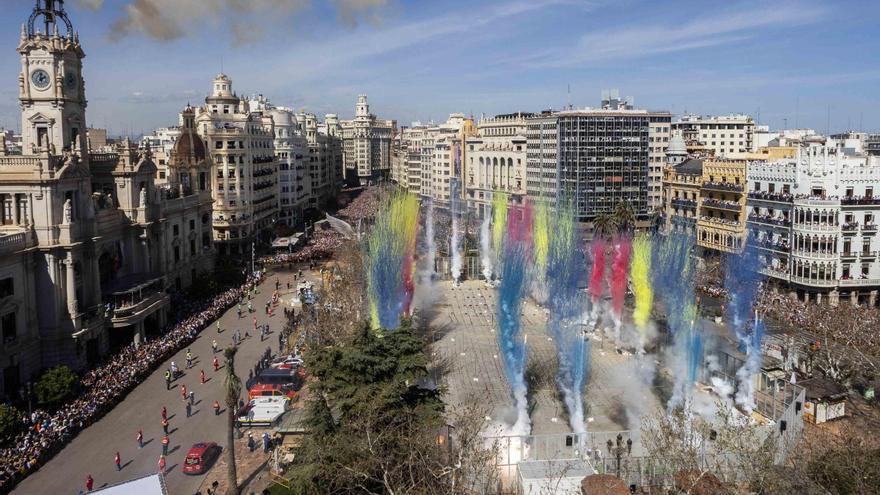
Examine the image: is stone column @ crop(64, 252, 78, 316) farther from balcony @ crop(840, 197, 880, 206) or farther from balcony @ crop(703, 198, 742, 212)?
balcony @ crop(703, 198, 742, 212)

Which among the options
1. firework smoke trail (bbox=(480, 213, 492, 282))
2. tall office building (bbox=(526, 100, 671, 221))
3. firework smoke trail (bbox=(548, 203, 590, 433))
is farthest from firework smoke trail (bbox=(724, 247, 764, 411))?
tall office building (bbox=(526, 100, 671, 221))

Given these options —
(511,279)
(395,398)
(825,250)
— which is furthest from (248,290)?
(825,250)

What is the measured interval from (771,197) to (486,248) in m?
37.7

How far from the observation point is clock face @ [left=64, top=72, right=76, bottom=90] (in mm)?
50250

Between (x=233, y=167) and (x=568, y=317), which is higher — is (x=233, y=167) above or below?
above

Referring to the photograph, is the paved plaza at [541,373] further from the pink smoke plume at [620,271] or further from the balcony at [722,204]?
the balcony at [722,204]

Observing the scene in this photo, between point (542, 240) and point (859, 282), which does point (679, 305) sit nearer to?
point (859, 282)

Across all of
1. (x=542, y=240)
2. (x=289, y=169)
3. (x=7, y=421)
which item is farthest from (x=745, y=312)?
(x=289, y=169)

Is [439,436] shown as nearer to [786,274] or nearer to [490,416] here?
[490,416]

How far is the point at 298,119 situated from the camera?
483 feet

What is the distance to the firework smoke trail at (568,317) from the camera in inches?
1507

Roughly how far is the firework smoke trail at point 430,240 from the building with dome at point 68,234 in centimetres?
2767

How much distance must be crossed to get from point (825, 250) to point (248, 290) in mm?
47600

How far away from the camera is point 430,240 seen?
103438mm
